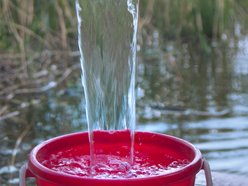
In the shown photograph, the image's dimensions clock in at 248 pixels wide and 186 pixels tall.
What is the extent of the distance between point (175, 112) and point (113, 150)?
153 cm

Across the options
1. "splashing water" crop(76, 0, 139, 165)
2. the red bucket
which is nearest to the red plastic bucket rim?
the red bucket

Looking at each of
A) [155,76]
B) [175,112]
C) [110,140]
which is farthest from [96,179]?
[155,76]

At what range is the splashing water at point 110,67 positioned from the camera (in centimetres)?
136

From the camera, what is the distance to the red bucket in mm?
953

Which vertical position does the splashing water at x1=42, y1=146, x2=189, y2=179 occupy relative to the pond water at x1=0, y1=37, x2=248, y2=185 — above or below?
above

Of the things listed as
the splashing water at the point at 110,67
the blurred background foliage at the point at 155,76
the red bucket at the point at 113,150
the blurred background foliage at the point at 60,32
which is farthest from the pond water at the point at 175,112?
the red bucket at the point at 113,150

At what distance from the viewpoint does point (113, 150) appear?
1.24 m

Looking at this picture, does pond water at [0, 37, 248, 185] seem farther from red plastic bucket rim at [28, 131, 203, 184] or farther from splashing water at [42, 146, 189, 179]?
red plastic bucket rim at [28, 131, 203, 184]

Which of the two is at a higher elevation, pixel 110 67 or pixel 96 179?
pixel 110 67

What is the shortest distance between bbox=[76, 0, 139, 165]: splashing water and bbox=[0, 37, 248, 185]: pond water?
2.23 feet

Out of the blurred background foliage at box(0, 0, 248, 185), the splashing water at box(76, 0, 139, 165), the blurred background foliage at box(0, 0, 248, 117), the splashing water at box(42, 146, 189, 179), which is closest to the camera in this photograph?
the splashing water at box(42, 146, 189, 179)

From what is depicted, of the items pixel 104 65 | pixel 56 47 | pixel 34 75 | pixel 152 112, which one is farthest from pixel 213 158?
pixel 56 47

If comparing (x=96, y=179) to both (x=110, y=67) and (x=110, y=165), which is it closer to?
(x=110, y=165)

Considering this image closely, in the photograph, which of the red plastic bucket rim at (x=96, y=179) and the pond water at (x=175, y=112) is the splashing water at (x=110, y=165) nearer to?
the red plastic bucket rim at (x=96, y=179)
